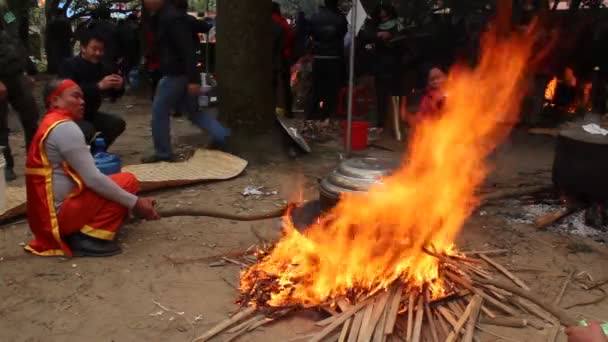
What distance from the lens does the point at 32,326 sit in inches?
134

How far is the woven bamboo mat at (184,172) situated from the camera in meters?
5.53

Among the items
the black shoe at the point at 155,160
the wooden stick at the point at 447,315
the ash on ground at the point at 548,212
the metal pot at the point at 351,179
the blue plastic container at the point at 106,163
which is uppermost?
the metal pot at the point at 351,179

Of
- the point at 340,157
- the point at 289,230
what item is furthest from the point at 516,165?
the point at 289,230

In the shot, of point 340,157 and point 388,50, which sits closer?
point 340,157

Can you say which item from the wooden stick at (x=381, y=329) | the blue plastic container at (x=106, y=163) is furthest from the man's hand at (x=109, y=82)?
the wooden stick at (x=381, y=329)

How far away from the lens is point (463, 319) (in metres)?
3.36

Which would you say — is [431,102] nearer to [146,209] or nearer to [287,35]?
[146,209]

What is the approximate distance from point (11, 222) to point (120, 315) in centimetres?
211

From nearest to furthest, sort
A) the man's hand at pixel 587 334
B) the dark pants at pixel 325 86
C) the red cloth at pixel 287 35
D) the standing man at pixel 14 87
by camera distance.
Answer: the man's hand at pixel 587 334 → the standing man at pixel 14 87 → the dark pants at pixel 325 86 → the red cloth at pixel 287 35

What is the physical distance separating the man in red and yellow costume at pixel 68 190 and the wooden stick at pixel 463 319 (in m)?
2.20

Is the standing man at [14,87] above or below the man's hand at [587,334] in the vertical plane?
above

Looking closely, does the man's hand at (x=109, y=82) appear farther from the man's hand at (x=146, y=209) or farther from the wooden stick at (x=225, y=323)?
the wooden stick at (x=225, y=323)

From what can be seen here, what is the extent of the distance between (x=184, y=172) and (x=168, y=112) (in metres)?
0.93

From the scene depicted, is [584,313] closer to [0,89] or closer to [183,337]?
[183,337]
